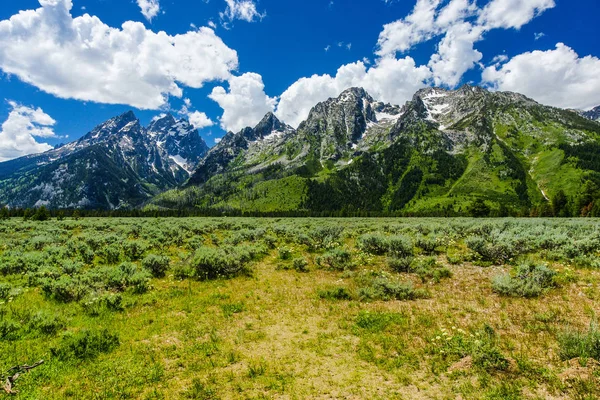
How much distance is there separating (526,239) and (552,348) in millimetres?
17143

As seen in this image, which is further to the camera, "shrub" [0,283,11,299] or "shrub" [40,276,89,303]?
"shrub" [40,276,89,303]

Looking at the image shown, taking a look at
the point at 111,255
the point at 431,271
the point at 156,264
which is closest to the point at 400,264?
the point at 431,271

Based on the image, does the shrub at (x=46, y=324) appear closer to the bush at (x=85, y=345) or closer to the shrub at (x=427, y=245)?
the bush at (x=85, y=345)

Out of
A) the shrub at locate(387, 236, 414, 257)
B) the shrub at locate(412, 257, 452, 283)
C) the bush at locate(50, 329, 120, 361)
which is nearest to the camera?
the bush at locate(50, 329, 120, 361)

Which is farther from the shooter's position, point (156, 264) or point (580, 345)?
point (156, 264)

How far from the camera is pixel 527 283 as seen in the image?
1345cm

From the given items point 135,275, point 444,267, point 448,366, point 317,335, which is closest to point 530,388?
point 448,366

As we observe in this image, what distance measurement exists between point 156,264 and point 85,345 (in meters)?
10.7

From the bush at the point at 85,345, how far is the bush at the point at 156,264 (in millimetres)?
9630

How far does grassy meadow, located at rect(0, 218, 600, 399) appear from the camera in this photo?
784cm

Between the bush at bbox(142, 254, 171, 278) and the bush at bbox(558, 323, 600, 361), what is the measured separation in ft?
67.8

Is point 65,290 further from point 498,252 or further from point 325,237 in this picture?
point 498,252

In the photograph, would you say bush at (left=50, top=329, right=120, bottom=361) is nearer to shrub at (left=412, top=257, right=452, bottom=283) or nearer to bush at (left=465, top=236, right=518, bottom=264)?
shrub at (left=412, top=257, right=452, bottom=283)

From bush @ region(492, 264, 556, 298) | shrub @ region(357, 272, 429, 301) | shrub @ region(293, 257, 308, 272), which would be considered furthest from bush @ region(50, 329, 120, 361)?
bush @ region(492, 264, 556, 298)
